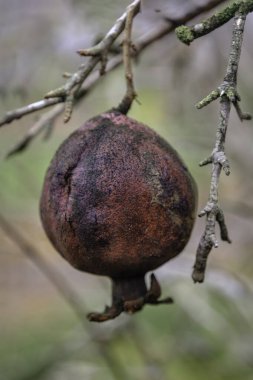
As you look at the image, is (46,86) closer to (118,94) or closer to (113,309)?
(118,94)

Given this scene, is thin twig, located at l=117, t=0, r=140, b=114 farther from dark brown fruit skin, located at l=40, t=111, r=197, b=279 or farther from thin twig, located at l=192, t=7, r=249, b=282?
thin twig, located at l=192, t=7, r=249, b=282

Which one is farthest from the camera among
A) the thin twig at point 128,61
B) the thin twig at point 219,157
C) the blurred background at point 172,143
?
the blurred background at point 172,143

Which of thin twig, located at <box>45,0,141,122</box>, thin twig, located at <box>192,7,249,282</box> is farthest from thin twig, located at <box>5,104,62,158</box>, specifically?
thin twig, located at <box>192,7,249,282</box>

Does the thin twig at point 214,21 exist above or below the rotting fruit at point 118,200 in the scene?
above

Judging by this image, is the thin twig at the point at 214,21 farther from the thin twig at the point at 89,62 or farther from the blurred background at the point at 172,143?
the blurred background at the point at 172,143

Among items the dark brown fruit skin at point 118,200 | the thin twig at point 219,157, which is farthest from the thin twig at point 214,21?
the dark brown fruit skin at point 118,200

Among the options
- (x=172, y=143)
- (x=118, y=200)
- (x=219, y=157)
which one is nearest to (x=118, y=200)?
(x=118, y=200)

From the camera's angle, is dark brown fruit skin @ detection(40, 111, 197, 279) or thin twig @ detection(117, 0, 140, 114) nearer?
dark brown fruit skin @ detection(40, 111, 197, 279)

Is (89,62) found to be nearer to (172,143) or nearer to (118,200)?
(118,200)
